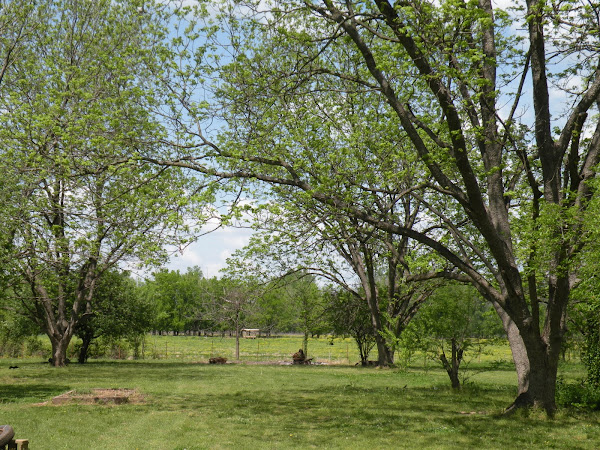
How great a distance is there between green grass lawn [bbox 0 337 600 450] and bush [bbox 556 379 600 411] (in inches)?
25.1

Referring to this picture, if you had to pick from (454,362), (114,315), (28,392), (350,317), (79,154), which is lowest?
(28,392)

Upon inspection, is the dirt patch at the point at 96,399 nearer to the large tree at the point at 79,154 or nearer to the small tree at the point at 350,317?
the large tree at the point at 79,154

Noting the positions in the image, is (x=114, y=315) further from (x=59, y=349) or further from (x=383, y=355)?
(x=383, y=355)

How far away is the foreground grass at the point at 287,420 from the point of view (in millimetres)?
9289

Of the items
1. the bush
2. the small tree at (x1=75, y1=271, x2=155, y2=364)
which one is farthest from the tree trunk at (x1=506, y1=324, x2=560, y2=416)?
the small tree at (x1=75, y1=271, x2=155, y2=364)

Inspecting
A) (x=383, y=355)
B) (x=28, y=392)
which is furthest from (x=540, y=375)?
(x=383, y=355)

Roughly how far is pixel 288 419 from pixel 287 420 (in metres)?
0.14

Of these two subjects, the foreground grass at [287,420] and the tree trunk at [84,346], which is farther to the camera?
the tree trunk at [84,346]

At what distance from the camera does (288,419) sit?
38.4 feet

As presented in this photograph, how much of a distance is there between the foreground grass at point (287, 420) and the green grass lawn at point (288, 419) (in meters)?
0.02

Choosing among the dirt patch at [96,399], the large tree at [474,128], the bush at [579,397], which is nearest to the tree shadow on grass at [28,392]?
the dirt patch at [96,399]

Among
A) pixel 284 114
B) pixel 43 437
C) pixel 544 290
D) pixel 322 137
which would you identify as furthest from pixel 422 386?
pixel 43 437

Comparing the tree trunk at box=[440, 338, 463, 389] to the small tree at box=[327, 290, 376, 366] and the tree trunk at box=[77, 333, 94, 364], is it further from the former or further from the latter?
the tree trunk at box=[77, 333, 94, 364]

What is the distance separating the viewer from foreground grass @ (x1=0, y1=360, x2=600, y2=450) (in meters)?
9.29
